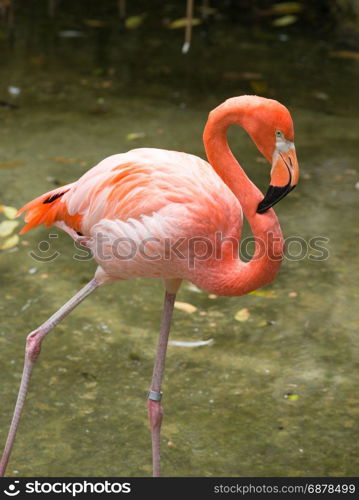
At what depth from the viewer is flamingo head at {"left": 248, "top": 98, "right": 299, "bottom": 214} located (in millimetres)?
2467

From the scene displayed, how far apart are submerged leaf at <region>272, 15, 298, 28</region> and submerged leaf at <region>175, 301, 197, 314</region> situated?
149 inches

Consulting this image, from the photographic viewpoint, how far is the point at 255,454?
3062 mm

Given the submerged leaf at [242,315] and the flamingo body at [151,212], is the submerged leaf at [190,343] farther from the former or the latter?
the flamingo body at [151,212]

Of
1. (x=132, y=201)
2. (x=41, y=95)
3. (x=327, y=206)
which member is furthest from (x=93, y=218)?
(x=41, y=95)

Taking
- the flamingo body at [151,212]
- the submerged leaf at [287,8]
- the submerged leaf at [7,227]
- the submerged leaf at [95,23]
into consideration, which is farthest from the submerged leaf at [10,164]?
the submerged leaf at [287,8]

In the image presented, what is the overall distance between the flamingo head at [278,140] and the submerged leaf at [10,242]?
2047 millimetres

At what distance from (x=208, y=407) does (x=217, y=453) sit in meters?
0.26

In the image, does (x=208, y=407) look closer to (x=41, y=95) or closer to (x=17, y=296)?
(x=17, y=296)

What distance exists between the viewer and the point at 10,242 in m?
4.30

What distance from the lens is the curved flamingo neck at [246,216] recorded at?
8.39ft

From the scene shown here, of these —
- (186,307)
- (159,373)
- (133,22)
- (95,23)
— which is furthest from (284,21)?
(159,373)

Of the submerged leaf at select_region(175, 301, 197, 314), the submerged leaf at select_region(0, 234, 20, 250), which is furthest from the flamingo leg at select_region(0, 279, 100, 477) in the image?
the submerged leaf at select_region(0, 234, 20, 250)

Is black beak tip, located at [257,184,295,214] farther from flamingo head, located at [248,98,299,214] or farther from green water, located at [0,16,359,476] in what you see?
green water, located at [0,16,359,476]

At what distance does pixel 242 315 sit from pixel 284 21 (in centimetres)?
390
